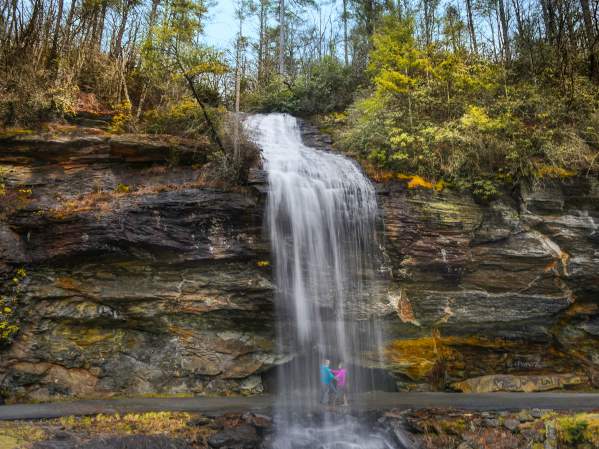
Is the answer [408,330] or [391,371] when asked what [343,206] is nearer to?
[408,330]

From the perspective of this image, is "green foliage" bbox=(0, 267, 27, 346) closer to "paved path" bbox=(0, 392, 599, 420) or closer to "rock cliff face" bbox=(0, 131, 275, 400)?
"rock cliff face" bbox=(0, 131, 275, 400)

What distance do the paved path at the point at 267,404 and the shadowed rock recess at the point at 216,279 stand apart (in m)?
0.87

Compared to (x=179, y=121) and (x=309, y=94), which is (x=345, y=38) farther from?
(x=179, y=121)

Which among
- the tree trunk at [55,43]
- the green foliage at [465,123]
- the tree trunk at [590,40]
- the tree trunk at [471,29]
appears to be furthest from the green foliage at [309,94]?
the tree trunk at [590,40]

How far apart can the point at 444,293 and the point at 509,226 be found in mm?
2782

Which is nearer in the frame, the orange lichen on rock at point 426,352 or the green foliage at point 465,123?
the orange lichen on rock at point 426,352

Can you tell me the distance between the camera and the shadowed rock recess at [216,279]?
33.2ft

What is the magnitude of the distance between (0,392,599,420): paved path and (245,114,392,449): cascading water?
4.87 feet

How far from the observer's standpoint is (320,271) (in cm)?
1126

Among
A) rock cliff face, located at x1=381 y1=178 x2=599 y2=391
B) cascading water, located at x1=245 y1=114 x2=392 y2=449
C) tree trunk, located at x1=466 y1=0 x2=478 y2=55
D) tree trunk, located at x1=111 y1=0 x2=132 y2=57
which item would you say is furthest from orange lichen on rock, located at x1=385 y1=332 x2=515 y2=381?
tree trunk, located at x1=111 y1=0 x2=132 y2=57

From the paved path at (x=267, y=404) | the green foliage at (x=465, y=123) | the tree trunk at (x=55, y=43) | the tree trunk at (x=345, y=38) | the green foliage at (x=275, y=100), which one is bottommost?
the paved path at (x=267, y=404)

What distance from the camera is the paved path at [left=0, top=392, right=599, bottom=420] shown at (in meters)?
8.31

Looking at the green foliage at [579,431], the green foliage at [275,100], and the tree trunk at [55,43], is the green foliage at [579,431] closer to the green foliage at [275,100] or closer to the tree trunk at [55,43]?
the green foliage at [275,100]

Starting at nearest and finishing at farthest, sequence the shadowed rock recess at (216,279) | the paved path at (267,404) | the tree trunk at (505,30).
Result: the paved path at (267,404) → the shadowed rock recess at (216,279) → the tree trunk at (505,30)
